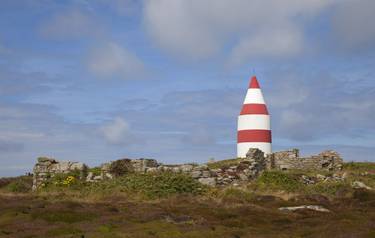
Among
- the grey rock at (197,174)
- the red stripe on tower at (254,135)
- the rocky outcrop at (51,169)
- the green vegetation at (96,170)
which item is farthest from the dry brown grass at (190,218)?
the red stripe on tower at (254,135)

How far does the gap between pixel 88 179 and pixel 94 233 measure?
70.1 feet

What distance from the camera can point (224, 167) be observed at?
41.2 metres

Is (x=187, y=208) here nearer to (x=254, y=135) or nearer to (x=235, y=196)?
(x=235, y=196)

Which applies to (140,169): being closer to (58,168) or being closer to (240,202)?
(58,168)

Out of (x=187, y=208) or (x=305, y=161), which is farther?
(x=305, y=161)

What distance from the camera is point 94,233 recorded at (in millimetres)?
20250

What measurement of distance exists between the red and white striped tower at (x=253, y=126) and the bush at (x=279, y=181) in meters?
7.31

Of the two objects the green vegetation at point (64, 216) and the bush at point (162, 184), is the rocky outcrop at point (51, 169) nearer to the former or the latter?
the bush at point (162, 184)

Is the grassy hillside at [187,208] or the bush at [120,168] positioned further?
the bush at [120,168]

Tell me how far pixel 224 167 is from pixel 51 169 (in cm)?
1399

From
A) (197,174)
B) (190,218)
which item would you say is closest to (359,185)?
(197,174)

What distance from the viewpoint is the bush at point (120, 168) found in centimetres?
4128

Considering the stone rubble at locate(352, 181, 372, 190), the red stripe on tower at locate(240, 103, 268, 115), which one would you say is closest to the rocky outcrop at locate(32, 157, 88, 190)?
the red stripe on tower at locate(240, 103, 268, 115)

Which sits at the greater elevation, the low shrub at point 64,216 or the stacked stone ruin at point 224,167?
the stacked stone ruin at point 224,167
